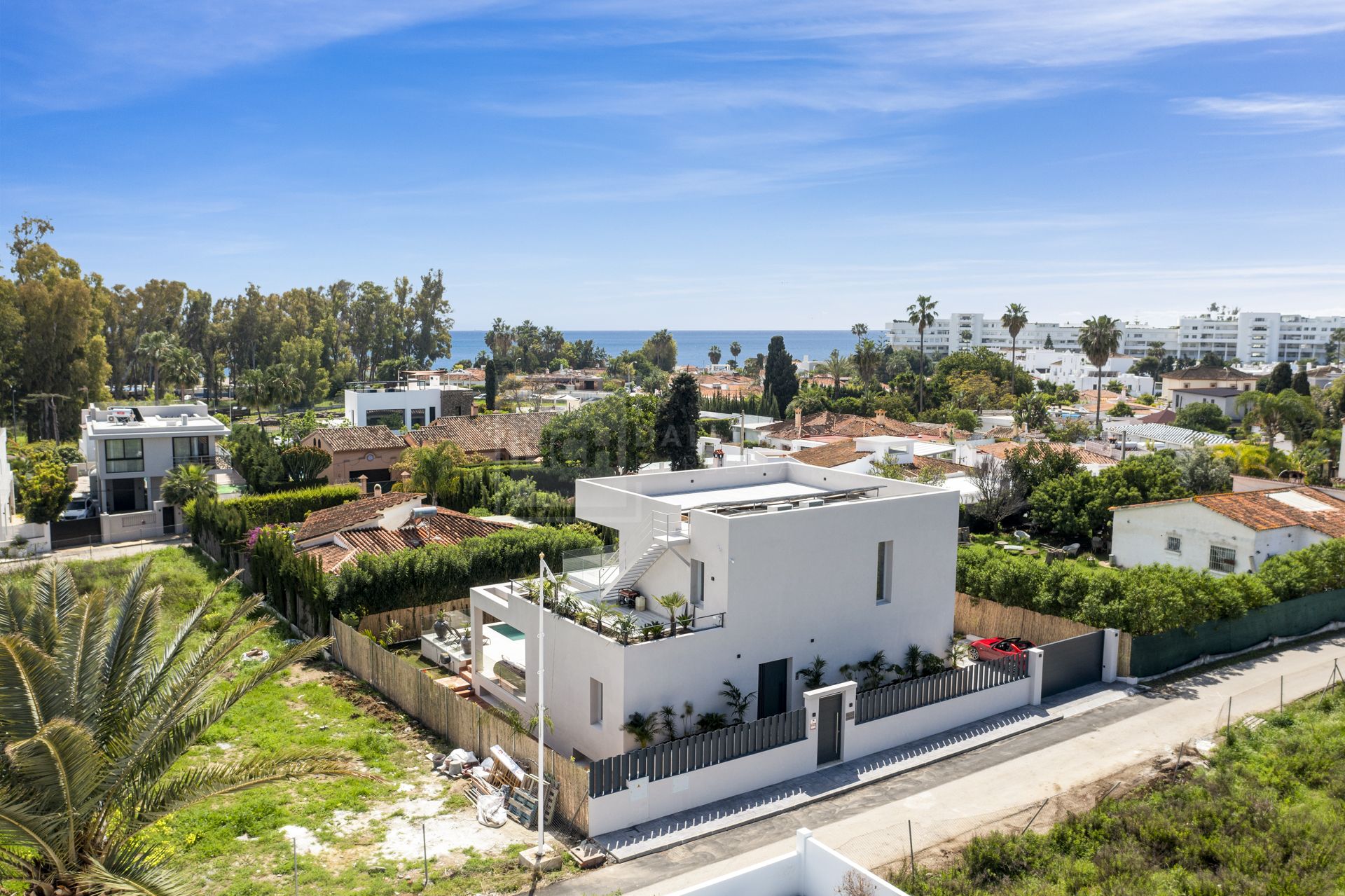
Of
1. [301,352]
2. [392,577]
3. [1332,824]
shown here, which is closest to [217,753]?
[392,577]

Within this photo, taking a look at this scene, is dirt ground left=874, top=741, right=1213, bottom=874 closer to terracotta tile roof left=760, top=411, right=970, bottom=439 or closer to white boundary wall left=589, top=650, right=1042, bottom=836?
white boundary wall left=589, top=650, right=1042, bottom=836

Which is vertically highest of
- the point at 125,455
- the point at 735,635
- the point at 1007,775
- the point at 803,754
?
the point at 125,455

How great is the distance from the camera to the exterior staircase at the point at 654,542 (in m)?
21.7

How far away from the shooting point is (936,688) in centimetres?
2194

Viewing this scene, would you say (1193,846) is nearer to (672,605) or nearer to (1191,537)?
(672,605)

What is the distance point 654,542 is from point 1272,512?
84.0 feet

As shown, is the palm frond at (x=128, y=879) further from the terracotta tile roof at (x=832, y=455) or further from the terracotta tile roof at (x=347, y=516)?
the terracotta tile roof at (x=832, y=455)

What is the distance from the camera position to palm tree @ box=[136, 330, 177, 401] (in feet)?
284

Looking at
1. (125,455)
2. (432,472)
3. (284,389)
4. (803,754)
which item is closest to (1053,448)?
(432,472)

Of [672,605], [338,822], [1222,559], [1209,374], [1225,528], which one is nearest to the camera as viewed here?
[338,822]

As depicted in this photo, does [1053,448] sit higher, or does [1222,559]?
[1053,448]

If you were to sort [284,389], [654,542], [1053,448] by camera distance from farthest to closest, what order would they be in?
[284,389] → [1053,448] → [654,542]

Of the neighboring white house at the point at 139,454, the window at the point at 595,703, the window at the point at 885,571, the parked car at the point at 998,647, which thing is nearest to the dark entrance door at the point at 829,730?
the window at the point at 885,571

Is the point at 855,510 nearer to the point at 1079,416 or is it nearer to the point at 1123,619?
the point at 1123,619
